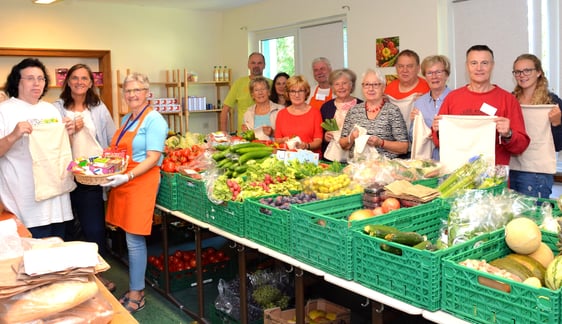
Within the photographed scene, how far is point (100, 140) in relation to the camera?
13.4 feet

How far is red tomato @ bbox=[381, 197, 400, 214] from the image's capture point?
254cm

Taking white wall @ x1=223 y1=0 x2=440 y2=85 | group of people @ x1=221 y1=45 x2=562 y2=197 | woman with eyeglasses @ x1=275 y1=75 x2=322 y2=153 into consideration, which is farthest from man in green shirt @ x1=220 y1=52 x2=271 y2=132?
woman with eyeglasses @ x1=275 y1=75 x2=322 y2=153

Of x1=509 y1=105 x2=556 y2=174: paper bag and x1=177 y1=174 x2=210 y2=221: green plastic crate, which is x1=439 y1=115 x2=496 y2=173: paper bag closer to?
x1=509 y1=105 x2=556 y2=174: paper bag

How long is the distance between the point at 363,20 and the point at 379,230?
4.67 metres

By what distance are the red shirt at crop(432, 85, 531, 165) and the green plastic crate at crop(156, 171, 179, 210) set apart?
1.92 metres

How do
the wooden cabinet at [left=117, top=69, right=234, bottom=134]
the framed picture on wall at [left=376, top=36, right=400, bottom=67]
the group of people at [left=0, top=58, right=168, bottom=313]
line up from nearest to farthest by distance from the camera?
the group of people at [left=0, top=58, right=168, bottom=313], the framed picture on wall at [left=376, top=36, right=400, bottom=67], the wooden cabinet at [left=117, top=69, right=234, bottom=134]

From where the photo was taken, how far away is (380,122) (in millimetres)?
3656

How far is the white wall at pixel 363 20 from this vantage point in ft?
18.3

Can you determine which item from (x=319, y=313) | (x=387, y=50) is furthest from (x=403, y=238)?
(x=387, y=50)

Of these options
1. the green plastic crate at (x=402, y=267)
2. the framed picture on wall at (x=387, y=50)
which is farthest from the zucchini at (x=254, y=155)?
the framed picture on wall at (x=387, y=50)

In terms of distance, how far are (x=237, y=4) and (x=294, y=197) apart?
6.08m

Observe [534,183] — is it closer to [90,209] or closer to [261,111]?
[261,111]

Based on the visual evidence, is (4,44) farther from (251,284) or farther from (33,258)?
(33,258)

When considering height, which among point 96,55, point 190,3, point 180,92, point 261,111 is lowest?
point 261,111
